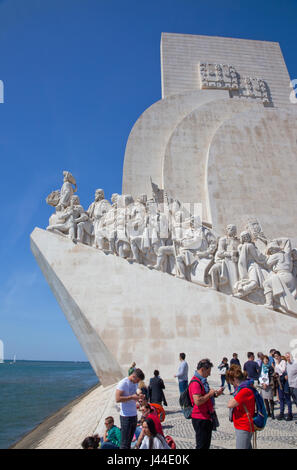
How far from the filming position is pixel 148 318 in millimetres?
6652

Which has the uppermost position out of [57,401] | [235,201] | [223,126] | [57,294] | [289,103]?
[289,103]

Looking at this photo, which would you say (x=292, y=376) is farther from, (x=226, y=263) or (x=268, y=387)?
(x=226, y=263)

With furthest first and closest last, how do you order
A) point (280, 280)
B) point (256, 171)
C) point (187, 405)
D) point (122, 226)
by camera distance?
point (256, 171)
point (122, 226)
point (280, 280)
point (187, 405)

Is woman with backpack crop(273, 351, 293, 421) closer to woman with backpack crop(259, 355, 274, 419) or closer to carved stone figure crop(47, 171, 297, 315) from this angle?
woman with backpack crop(259, 355, 274, 419)

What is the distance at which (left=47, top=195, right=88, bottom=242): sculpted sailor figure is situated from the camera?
8016 mm

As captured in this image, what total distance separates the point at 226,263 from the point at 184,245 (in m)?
1.06

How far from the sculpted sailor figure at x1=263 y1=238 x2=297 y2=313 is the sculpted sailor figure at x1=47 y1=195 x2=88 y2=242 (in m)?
4.64

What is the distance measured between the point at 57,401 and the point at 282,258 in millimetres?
12359

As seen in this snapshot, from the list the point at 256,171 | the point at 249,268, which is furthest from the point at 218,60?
the point at 249,268

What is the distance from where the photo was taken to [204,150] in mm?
11375

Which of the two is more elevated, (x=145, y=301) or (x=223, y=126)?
(x=223, y=126)

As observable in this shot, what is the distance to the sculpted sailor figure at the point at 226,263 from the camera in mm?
7234
